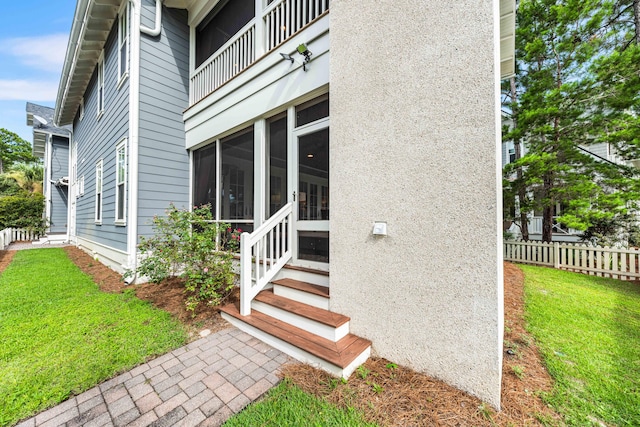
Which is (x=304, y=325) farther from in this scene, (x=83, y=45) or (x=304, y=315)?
(x=83, y=45)

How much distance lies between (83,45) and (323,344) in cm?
1061

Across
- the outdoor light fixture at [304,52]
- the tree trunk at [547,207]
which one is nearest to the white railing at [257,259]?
the outdoor light fixture at [304,52]

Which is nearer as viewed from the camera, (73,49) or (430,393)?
(430,393)

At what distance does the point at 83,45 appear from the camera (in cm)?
739

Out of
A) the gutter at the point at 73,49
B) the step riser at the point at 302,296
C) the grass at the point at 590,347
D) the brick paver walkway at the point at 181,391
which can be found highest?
the gutter at the point at 73,49

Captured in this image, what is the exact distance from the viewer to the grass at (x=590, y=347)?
193 cm

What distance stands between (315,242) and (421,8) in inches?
110

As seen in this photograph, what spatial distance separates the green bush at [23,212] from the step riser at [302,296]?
1712 centimetres

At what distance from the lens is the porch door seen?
11.3 ft

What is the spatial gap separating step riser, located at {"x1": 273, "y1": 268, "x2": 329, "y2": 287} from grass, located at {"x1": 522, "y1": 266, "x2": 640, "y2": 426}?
89.6 inches

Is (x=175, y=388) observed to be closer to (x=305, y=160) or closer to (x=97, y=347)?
(x=97, y=347)

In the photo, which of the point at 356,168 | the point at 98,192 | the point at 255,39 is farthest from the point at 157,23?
the point at 356,168

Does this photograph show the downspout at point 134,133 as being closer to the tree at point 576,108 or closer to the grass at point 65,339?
the grass at point 65,339

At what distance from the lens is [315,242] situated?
139 inches
